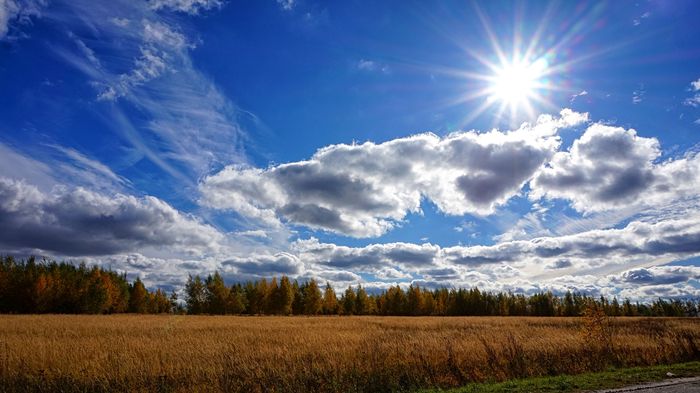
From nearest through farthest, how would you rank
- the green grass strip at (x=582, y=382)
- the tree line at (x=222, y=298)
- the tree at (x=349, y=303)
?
1. the green grass strip at (x=582, y=382)
2. the tree line at (x=222, y=298)
3. the tree at (x=349, y=303)

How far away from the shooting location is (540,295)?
144m

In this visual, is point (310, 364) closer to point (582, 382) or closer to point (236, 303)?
point (582, 382)

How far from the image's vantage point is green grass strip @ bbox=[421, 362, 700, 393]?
12309 millimetres

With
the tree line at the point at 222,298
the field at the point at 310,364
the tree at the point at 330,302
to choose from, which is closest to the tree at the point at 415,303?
the tree line at the point at 222,298

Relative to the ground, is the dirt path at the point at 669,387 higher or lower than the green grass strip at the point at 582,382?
higher

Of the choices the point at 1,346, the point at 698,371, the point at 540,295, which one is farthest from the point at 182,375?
the point at 540,295

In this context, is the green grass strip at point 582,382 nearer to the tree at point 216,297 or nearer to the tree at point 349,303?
the tree at point 216,297

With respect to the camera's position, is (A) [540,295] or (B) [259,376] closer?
(B) [259,376]

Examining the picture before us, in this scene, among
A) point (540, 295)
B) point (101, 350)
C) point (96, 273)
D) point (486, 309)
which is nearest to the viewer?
point (101, 350)

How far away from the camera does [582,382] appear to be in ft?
43.1

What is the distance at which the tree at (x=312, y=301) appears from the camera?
312ft

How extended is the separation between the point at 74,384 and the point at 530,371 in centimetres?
1526

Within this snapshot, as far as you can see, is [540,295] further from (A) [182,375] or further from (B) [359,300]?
(A) [182,375]

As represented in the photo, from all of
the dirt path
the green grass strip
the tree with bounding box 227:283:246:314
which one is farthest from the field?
the tree with bounding box 227:283:246:314
